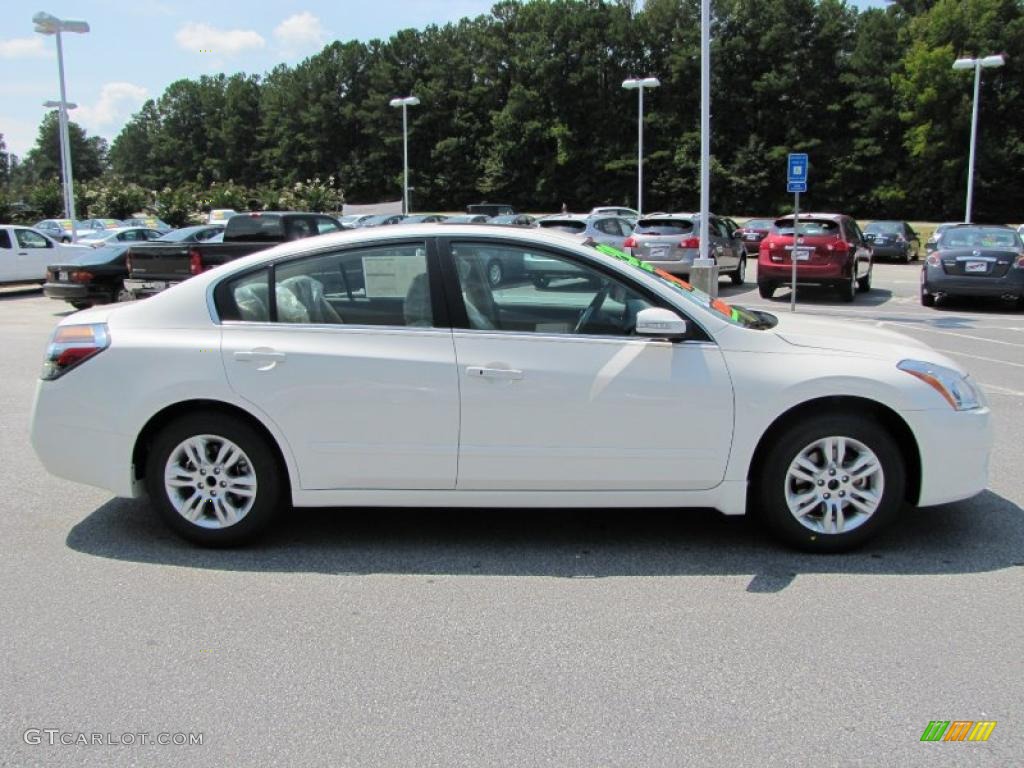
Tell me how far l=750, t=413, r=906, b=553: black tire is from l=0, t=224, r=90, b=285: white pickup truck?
67.8 ft

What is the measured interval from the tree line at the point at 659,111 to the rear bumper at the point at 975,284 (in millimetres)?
50295

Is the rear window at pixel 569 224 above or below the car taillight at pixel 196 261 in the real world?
above

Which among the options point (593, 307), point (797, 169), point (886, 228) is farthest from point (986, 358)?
point (886, 228)

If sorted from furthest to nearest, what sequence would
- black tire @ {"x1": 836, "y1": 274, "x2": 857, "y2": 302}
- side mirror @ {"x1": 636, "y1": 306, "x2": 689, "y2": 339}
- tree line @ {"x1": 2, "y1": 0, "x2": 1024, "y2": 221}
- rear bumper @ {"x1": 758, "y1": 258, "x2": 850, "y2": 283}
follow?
tree line @ {"x1": 2, "y1": 0, "x2": 1024, "y2": 221}
black tire @ {"x1": 836, "y1": 274, "x2": 857, "y2": 302}
rear bumper @ {"x1": 758, "y1": 258, "x2": 850, "y2": 283}
side mirror @ {"x1": 636, "y1": 306, "x2": 689, "y2": 339}

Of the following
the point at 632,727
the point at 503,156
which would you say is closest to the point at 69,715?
the point at 632,727

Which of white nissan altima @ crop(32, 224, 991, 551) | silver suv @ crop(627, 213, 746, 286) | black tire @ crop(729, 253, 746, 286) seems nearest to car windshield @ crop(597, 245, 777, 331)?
white nissan altima @ crop(32, 224, 991, 551)

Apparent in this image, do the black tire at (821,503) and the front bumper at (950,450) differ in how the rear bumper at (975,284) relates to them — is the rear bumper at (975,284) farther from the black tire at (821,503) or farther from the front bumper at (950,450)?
the black tire at (821,503)

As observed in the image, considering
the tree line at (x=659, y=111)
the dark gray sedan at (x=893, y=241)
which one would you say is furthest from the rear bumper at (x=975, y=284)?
the tree line at (x=659, y=111)

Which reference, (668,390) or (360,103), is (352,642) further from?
(360,103)

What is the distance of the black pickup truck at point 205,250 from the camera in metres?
15.2

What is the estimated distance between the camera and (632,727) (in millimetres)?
3070

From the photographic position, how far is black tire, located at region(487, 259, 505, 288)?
469cm

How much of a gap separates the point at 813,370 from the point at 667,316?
0.77m

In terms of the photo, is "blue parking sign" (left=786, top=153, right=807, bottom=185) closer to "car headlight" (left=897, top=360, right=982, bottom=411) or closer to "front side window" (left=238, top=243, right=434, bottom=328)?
"car headlight" (left=897, top=360, right=982, bottom=411)
